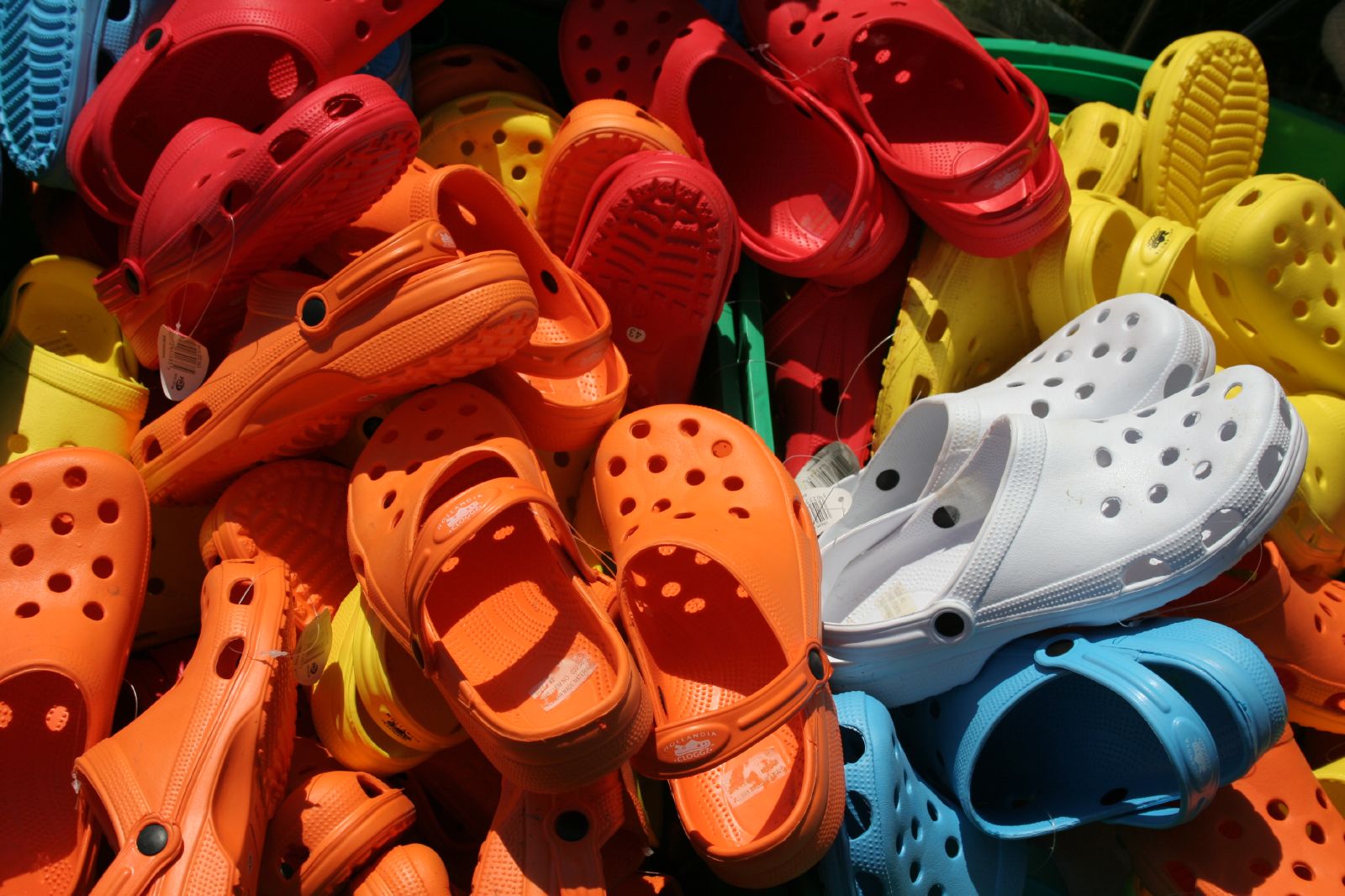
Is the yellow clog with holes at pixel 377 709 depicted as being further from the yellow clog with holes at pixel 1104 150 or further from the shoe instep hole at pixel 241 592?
the yellow clog with holes at pixel 1104 150

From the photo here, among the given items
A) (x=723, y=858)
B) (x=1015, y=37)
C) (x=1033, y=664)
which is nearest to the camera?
(x=723, y=858)

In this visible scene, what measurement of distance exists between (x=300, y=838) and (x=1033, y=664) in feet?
2.28

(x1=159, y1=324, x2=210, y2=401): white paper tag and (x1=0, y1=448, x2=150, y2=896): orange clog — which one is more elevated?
(x1=159, y1=324, x2=210, y2=401): white paper tag

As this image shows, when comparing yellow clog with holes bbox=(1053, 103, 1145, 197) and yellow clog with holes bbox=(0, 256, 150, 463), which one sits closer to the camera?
yellow clog with holes bbox=(0, 256, 150, 463)

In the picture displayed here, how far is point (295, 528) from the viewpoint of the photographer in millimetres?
1207

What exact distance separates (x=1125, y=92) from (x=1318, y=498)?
702 millimetres

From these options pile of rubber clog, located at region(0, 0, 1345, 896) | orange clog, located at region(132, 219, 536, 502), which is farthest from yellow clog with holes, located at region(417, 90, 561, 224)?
orange clog, located at region(132, 219, 536, 502)

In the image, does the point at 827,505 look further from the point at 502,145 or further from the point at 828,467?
the point at 502,145

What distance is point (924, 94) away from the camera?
1.56 meters

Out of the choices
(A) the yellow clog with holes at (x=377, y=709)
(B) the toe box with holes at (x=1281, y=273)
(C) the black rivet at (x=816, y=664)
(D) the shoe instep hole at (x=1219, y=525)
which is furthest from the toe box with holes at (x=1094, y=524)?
(A) the yellow clog with holes at (x=377, y=709)

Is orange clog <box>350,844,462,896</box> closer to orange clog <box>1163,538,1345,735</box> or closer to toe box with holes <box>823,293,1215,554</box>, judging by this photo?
toe box with holes <box>823,293,1215,554</box>

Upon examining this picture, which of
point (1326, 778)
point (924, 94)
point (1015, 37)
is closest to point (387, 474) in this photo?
point (924, 94)

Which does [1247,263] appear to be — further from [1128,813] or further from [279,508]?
[279,508]

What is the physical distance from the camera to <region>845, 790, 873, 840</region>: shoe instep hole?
1.10m
